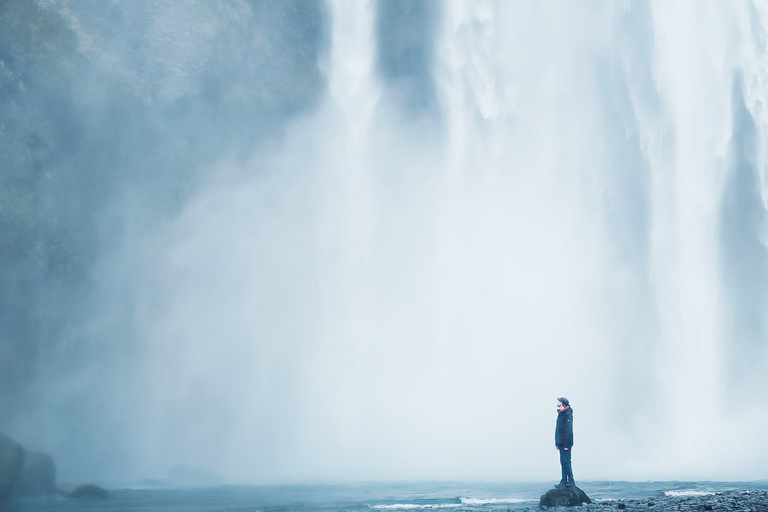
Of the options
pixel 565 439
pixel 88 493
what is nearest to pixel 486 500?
pixel 565 439

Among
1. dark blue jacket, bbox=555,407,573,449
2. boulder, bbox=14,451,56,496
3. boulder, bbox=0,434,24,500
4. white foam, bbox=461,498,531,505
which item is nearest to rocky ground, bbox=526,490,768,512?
dark blue jacket, bbox=555,407,573,449

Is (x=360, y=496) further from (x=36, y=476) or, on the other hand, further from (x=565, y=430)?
(x=36, y=476)

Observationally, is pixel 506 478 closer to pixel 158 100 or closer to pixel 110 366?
pixel 110 366

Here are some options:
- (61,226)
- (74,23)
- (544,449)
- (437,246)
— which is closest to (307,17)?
(74,23)

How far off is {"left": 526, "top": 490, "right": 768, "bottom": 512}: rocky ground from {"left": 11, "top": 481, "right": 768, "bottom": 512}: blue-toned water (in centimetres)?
145

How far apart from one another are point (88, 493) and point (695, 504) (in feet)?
46.9

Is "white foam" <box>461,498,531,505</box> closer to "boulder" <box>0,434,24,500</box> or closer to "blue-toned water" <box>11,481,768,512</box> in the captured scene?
"blue-toned water" <box>11,481,768,512</box>

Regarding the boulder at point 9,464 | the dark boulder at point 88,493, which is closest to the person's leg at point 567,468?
the dark boulder at point 88,493

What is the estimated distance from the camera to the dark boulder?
1705cm

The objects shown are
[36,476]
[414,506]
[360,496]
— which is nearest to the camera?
[414,506]

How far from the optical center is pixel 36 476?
18.0 metres

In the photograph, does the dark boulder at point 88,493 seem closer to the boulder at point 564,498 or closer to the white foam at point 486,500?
the white foam at point 486,500

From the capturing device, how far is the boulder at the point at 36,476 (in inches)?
690

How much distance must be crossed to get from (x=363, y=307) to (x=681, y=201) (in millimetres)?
15632
